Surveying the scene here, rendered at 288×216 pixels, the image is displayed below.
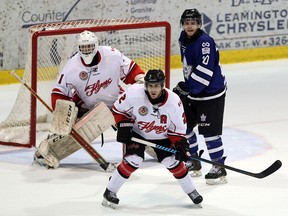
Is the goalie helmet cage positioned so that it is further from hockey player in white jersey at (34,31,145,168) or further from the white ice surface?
hockey player in white jersey at (34,31,145,168)

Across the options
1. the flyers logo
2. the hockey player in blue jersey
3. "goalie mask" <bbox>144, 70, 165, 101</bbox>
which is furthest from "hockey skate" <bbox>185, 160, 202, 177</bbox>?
"goalie mask" <bbox>144, 70, 165, 101</bbox>

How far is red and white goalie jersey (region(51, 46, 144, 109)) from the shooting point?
6.04 metres

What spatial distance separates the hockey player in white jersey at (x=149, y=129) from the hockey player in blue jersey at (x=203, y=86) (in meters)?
0.55

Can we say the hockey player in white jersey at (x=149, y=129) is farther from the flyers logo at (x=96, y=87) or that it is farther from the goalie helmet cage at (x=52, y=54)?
the goalie helmet cage at (x=52, y=54)

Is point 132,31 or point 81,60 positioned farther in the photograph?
point 132,31

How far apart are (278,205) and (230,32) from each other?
450 cm

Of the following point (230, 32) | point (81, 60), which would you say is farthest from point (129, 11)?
point (81, 60)

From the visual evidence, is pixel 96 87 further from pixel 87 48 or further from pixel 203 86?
pixel 203 86

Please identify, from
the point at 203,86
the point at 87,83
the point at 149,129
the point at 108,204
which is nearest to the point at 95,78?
the point at 87,83

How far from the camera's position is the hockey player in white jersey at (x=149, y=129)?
512 cm

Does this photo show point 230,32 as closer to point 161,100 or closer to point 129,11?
point 129,11

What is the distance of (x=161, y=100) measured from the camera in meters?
5.10

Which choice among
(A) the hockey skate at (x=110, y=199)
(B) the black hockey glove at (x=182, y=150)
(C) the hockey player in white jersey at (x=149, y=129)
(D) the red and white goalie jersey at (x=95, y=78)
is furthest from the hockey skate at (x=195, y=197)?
(D) the red and white goalie jersey at (x=95, y=78)

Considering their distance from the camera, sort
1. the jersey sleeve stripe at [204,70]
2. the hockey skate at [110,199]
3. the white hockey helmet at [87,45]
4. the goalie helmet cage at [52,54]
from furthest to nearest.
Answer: the goalie helmet cage at [52,54], the white hockey helmet at [87,45], the jersey sleeve stripe at [204,70], the hockey skate at [110,199]
